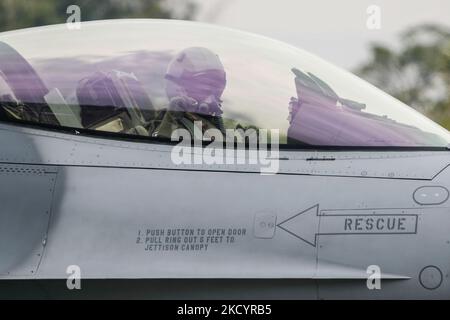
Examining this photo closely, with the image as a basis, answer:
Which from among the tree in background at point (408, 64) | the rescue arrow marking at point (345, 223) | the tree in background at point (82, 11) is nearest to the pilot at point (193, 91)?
the rescue arrow marking at point (345, 223)

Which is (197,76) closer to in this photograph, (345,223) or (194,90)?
(194,90)

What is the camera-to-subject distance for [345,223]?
248 inches

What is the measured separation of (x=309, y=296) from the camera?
6352 millimetres

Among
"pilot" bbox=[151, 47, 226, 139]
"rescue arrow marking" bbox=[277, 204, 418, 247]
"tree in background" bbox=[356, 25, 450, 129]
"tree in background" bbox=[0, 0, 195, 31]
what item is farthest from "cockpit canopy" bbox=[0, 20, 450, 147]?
"tree in background" bbox=[0, 0, 195, 31]

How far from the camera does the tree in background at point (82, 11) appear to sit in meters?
34.9

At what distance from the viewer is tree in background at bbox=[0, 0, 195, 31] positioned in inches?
1375

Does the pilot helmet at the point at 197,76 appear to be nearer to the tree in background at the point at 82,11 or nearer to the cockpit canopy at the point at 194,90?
the cockpit canopy at the point at 194,90

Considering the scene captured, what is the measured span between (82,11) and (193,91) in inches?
1103

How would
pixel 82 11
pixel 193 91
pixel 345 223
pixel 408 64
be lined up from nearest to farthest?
pixel 345 223 → pixel 193 91 → pixel 408 64 → pixel 82 11

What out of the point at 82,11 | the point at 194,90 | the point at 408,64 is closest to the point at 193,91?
the point at 194,90

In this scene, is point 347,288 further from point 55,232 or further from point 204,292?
point 55,232

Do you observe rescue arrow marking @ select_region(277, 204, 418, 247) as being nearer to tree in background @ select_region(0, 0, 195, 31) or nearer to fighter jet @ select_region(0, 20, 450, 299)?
fighter jet @ select_region(0, 20, 450, 299)

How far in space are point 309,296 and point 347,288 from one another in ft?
0.69

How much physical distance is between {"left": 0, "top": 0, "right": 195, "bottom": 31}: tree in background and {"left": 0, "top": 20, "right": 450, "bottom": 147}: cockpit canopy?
87.4 ft
